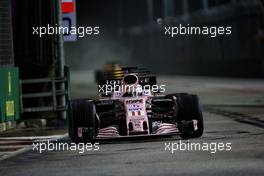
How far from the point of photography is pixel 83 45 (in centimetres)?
12094

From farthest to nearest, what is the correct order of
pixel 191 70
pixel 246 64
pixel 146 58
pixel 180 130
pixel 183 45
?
1. pixel 146 58
2. pixel 183 45
3. pixel 191 70
4. pixel 246 64
5. pixel 180 130

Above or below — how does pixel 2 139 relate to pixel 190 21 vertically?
below

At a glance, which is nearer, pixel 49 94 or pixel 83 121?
pixel 83 121

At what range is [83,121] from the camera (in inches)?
552

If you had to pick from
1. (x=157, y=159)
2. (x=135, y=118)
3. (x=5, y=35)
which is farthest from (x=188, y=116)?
(x=5, y=35)

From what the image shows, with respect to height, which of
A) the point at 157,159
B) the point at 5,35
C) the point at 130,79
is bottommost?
the point at 157,159

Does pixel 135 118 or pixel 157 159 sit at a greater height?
pixel 135 118

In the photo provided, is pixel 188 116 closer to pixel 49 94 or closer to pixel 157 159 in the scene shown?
pixel 157 159

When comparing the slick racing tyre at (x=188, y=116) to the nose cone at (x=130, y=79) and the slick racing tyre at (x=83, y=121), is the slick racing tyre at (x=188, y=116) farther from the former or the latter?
the slick racing tyre at (x=83, y=121)

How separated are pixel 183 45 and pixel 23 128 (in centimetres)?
5634

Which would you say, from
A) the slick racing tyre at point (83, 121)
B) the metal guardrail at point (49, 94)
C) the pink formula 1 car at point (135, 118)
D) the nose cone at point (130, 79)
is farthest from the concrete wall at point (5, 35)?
the slick racing tyre at point (83, 121)

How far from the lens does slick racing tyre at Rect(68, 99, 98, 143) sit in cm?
1401

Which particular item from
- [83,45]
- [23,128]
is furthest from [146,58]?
[23,128]

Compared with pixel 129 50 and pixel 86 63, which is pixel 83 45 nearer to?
pixel 86 63
